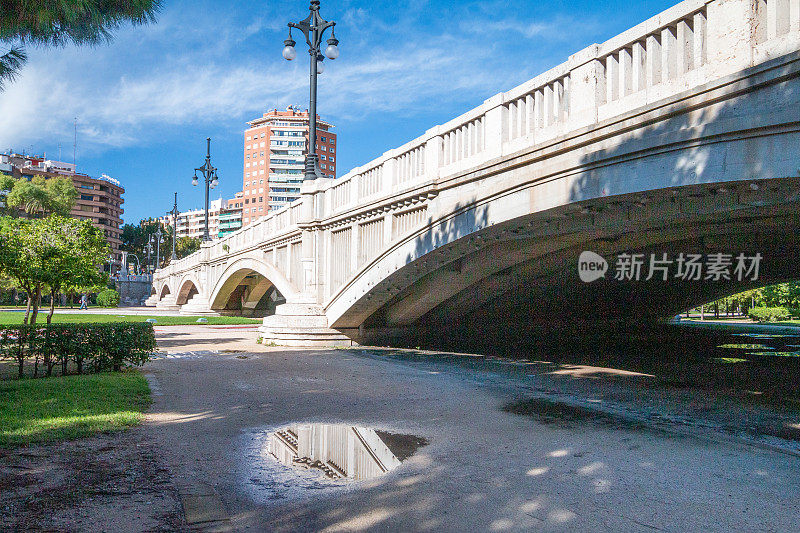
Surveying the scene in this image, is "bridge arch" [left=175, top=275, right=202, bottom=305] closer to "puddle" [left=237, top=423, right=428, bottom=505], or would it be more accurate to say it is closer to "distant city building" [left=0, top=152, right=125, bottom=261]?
"puddle" [left=237, top=423, right=428, bottom=505]

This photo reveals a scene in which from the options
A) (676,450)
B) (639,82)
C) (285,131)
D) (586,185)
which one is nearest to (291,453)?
(676,450)

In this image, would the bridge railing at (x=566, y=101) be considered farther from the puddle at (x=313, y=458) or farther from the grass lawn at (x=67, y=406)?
the grass lawn at (x=67, y=406)

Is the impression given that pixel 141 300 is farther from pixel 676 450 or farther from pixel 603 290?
pixel 676 450

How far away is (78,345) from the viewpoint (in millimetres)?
10672

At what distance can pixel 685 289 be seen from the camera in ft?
79.9

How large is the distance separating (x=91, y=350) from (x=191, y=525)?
8.14m

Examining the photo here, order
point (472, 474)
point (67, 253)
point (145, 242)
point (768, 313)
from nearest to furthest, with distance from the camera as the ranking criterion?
point (472, 474), point (67, 253), point (768, 313), point (145, 242)

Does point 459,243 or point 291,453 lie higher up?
point 459,243

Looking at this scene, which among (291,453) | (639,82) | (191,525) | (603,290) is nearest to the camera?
(191,525)

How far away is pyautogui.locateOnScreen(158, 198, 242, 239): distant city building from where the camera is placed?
137375 mm

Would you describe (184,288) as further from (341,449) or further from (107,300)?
(341,449)

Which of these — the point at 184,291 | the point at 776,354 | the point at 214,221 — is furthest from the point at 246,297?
the point at 214,221

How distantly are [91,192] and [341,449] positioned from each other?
380 feet

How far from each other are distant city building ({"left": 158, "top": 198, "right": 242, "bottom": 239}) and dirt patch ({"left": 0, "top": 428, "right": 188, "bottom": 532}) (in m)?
112
